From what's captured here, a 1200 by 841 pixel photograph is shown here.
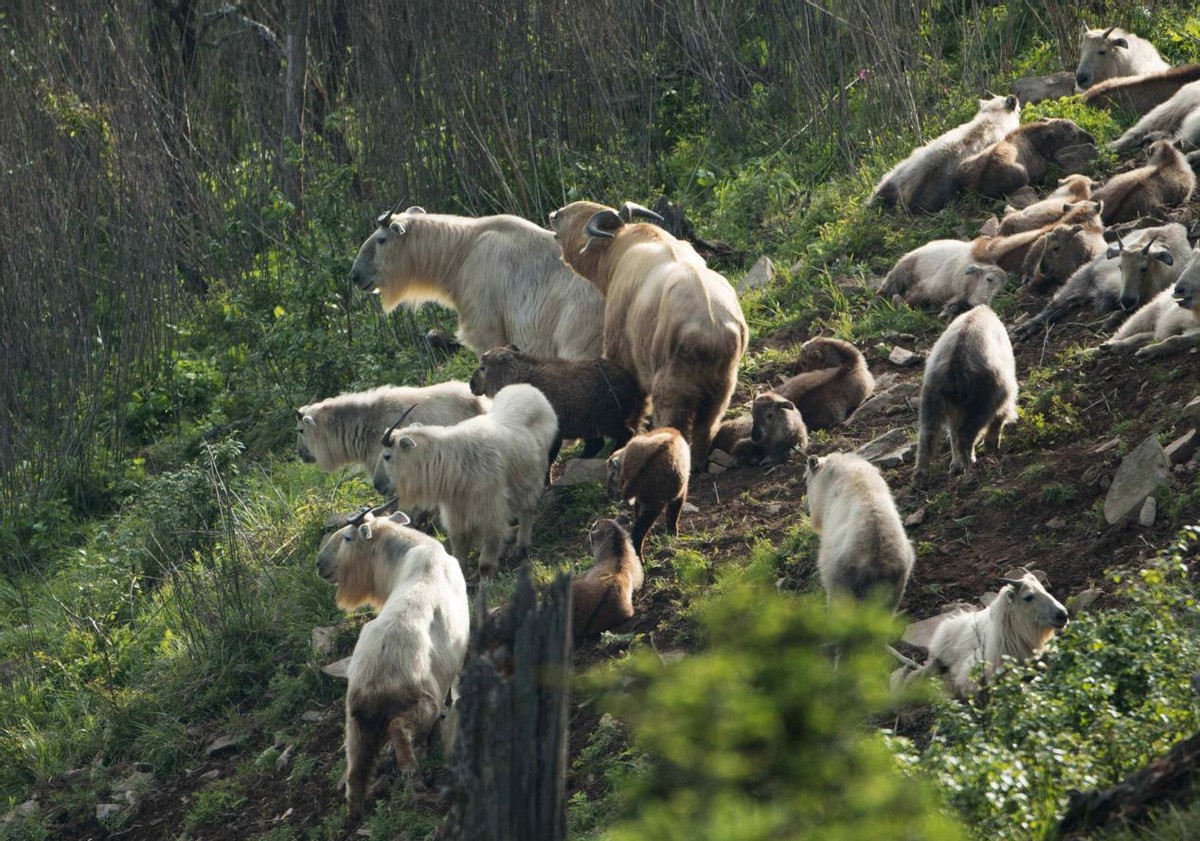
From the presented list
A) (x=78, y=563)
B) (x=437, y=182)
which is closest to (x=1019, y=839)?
(x=78, y=563)

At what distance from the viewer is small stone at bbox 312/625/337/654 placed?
787 cm

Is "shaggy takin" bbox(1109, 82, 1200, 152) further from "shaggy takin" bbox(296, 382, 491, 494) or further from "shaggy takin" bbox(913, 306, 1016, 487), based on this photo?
"shaggy takin" bbox(296, 382, 491, 494)

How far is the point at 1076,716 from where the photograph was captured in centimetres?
458

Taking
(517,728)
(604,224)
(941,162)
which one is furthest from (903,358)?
(517,728)

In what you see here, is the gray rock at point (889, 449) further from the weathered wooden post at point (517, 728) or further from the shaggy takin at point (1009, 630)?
the weathered wooden post at point (517, 728)

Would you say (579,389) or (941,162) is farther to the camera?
(941,162)

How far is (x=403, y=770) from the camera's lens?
6.14m

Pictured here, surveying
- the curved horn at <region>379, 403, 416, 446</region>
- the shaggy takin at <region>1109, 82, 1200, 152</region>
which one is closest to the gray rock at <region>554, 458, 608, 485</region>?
the curved horn at <region>379, 403, 416, 446</region>

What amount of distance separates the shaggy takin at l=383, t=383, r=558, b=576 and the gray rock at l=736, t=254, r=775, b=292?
3.32m

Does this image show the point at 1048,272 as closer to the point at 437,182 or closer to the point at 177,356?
the point at 437,182

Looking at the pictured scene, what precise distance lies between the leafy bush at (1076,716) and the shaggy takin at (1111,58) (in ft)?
24.4

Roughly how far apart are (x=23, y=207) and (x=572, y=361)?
5.88 metres

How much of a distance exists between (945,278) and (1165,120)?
258 cm

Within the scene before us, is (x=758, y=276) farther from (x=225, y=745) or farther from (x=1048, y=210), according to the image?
(x=225, y=745)
